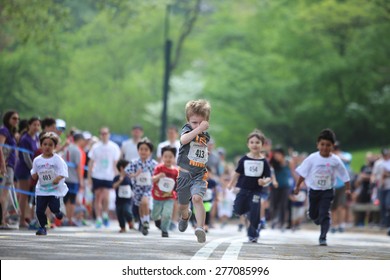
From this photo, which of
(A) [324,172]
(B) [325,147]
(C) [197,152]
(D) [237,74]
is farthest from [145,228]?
(D) [237,74]

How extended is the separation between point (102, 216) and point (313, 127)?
3567cm

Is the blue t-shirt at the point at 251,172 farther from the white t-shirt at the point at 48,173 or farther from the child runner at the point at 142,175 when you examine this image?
the white t-shirt at the point at 48,173

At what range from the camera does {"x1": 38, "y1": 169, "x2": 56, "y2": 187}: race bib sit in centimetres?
1623

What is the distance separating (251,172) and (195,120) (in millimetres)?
3694

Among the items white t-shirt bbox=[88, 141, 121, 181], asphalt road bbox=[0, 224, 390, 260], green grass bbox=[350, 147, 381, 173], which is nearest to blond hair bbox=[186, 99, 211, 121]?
asphalt road bbox=[0, 224, 390, 260]

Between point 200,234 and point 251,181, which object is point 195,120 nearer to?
point 200,234

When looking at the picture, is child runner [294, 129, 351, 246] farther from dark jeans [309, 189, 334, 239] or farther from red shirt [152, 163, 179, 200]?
red shirt [152, 163, 179, 200]

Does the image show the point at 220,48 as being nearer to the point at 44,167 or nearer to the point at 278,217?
the point at 278,217

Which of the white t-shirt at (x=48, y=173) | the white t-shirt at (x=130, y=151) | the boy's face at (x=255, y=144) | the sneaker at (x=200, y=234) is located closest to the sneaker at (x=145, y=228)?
the boy's face at (x=255, y=144)

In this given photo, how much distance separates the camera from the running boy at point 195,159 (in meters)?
14.4

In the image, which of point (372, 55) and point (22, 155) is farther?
point (372, 55)

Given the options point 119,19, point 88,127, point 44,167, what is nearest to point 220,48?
point 88,127

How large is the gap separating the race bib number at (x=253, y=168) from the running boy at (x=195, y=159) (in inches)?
131

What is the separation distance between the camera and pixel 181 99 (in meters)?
72.1
